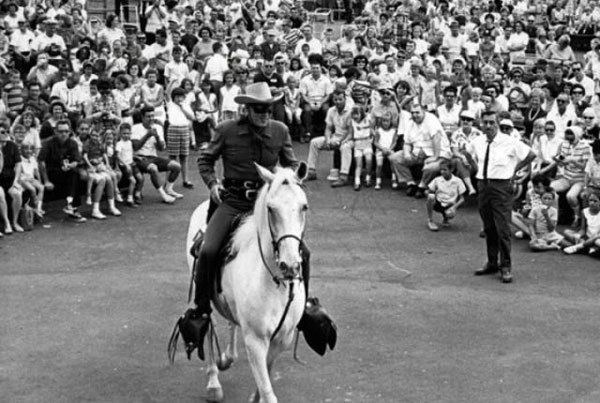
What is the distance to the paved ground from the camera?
32.7 feet

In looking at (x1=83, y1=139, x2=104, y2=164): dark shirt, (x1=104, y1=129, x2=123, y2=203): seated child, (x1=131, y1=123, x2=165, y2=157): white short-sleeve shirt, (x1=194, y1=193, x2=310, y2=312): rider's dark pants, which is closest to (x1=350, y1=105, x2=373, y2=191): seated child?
(x1=131, y1=123, x2=165, y2=157): white short-sleeve shirt

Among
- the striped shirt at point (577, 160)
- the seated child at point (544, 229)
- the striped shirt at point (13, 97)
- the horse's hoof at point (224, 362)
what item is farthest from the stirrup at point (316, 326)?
the striped shirt at point (13, 97)

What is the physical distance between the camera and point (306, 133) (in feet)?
72.2

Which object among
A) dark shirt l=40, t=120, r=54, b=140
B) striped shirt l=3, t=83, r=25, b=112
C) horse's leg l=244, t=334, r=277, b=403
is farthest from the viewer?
striped shirt l=3, t=83, r=25, b=112

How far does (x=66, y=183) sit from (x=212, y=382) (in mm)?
8385

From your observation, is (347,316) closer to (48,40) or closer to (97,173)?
(97,173)

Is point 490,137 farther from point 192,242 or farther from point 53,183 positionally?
point 53,183

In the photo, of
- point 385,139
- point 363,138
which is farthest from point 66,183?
point 385,139

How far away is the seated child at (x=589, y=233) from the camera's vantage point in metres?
14.8

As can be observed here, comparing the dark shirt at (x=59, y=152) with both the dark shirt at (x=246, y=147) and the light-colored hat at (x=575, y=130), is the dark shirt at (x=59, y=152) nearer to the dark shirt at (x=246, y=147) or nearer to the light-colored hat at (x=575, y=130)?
the light-colored hat at (x=575, y=130)

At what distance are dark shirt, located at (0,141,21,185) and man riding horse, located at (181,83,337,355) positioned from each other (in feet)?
23.3

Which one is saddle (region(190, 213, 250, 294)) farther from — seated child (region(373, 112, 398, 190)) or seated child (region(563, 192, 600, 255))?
seated child (region(373, 112, 398, 190))

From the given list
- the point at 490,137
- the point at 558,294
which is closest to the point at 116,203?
the point at 490,137

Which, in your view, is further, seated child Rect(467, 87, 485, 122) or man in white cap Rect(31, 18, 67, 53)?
man in white cap Rect(31, 18, 67, 53)
